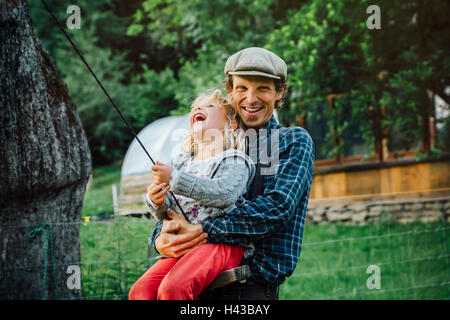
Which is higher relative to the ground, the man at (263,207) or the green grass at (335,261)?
the man at (263,207)

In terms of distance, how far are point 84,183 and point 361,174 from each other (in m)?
8.07

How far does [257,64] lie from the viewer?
2.39m

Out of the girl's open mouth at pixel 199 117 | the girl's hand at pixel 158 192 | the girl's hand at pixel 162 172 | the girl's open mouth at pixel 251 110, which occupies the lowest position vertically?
the girl's hand at pixel 158 192

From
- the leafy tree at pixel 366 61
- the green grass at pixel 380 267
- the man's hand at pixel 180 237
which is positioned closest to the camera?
the man's hand at pixel 180 237

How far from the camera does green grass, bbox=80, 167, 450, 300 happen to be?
478 cm

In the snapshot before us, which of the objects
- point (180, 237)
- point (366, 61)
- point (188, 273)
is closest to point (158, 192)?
point (180, 237)

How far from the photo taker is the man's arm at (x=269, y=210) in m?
2.09

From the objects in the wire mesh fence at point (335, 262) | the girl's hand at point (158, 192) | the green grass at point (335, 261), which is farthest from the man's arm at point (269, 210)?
the wire mesh fence at point (335, 262)

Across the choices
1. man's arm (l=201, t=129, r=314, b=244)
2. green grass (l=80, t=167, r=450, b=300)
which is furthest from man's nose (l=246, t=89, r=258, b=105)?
green grass (l=80, t=167, r=450, b=300)

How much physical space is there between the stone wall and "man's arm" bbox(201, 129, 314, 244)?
711cm

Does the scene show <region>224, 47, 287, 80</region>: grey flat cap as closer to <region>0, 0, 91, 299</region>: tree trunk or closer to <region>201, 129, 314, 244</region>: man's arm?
<region>201, 129, 314, 244</region>: man's arm

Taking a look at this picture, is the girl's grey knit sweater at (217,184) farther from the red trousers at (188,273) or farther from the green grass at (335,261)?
the green grass at (335,261)

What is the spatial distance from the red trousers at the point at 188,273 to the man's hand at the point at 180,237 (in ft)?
0.09
